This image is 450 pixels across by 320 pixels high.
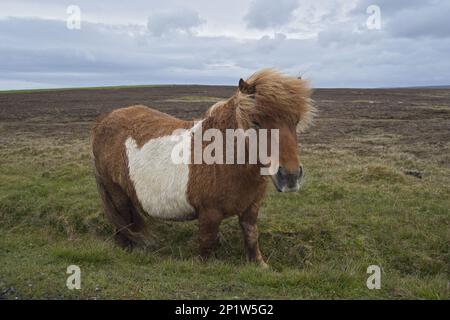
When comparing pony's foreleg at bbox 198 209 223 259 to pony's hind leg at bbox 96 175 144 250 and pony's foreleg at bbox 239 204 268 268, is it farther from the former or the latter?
pony's hind leg at bbox 96 175 144 250

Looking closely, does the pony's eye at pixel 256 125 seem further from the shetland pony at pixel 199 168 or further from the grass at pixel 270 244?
the grass at pixel 270 244

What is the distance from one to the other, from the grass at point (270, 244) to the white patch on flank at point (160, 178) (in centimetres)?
68

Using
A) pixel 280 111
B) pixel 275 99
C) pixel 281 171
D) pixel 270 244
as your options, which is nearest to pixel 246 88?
pixel 275 99

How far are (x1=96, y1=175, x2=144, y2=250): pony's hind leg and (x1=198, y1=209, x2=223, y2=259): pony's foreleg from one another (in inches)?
61.3

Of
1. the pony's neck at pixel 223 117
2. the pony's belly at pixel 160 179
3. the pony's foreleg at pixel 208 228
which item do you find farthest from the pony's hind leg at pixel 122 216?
the pony's neck at pixel 223 117

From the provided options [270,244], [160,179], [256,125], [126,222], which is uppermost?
[256,125]

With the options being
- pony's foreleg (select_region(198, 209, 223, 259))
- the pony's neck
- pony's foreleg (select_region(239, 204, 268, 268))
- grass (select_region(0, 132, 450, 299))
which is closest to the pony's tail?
grass (select_region(0, 132, 450, 299))

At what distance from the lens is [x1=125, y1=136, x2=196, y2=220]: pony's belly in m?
5.50

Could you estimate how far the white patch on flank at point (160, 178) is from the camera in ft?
18.1

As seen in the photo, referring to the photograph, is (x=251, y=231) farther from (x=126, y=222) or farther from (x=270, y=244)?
(x=126, y=222)

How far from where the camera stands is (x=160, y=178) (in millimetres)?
5676

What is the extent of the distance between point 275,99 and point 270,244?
3.03 metres
